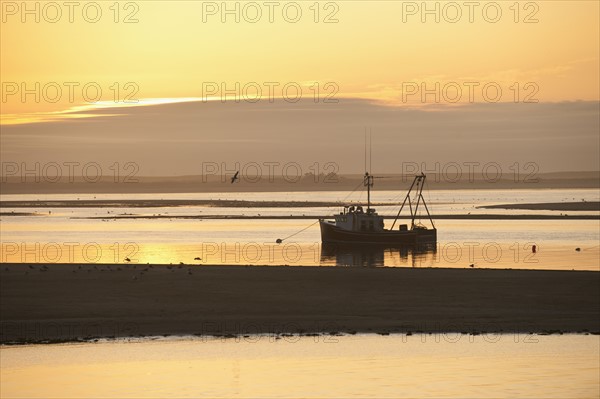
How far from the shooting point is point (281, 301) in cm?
4128

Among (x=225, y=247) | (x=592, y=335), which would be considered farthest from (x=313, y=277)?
(x=225, y=247)

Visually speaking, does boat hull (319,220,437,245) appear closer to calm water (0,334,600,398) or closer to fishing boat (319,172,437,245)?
fishing boat (319,172,437,245)

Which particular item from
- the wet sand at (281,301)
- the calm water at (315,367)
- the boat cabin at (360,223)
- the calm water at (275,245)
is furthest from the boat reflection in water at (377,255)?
the calm water at (315,367)

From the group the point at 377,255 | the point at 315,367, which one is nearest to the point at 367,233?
the point at 377,255

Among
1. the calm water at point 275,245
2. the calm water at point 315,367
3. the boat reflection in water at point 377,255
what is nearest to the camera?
the calm water at point 315,367

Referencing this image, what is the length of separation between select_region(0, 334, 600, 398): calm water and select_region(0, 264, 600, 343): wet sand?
1.72 metres

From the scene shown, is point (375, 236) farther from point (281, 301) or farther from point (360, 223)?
point (281, 301)

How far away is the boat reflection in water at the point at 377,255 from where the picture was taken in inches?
2411

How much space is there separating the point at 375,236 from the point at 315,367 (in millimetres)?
46289

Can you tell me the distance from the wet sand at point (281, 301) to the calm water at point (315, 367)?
1.72m

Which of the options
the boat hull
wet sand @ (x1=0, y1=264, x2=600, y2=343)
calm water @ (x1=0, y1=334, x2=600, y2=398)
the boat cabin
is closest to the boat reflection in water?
the boat hull

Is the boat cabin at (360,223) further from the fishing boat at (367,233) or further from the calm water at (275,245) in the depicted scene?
the calm water at (275,245)

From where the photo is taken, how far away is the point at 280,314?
38.4m

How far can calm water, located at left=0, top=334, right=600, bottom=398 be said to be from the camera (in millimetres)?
26906
